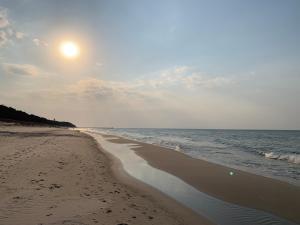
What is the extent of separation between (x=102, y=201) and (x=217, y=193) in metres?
4.93

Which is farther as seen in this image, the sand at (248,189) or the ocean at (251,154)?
the ocean at (251,154)

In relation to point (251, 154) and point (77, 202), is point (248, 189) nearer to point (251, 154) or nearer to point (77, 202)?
point (77, 202)

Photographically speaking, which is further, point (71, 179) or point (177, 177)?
point (177, 177)

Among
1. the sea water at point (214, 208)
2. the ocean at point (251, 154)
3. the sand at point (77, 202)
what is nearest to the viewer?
the sand at point (77, 202)

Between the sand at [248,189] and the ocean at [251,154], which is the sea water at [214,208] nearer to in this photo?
the sand at [248,189]

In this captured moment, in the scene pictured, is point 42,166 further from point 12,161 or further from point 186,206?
point 186,206

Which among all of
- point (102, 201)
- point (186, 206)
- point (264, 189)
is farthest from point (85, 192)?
point (264, 189)

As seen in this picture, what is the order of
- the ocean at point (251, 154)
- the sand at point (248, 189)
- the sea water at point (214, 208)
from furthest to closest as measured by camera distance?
the ocean at point (251, 154)
the sand at point (248, 189)
the sea water at point (214, 208)

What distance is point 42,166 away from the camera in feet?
39.4

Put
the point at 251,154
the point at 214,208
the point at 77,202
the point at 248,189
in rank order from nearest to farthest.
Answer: the point at 77,202
the point at 214,208
the point at 248,189
the point at 251,154

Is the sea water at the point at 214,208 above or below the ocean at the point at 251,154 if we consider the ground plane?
below

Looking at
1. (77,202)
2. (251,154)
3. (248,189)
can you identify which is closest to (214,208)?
(248,189)

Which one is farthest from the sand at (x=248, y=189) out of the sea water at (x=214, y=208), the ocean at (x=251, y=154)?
the ocean at (x=251, y=154)

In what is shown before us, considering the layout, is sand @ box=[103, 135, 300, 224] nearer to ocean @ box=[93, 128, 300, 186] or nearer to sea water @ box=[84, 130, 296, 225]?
sea water @ box=[84, 130, 296, 225]
